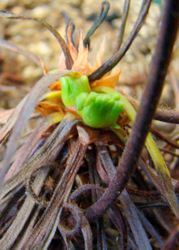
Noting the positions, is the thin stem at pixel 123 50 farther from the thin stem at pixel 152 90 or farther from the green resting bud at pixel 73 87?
the thin stem at pixel 152 90

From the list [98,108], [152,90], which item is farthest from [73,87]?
[152,90]

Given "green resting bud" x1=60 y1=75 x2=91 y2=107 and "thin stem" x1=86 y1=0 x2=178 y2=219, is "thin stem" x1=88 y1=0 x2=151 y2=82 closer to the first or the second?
"green resting bud" x1=60 y1=75 x2=91 y2=107

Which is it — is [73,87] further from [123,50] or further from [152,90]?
[152,90]

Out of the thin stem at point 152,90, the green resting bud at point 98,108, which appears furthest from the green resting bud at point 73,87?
the thin stem at point 152,90

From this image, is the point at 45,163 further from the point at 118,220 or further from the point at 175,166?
the point at 175,166

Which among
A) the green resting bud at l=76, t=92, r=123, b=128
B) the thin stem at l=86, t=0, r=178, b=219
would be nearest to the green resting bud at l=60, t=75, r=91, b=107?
the green resting bud at l=76, t=92, r=123, b=128
